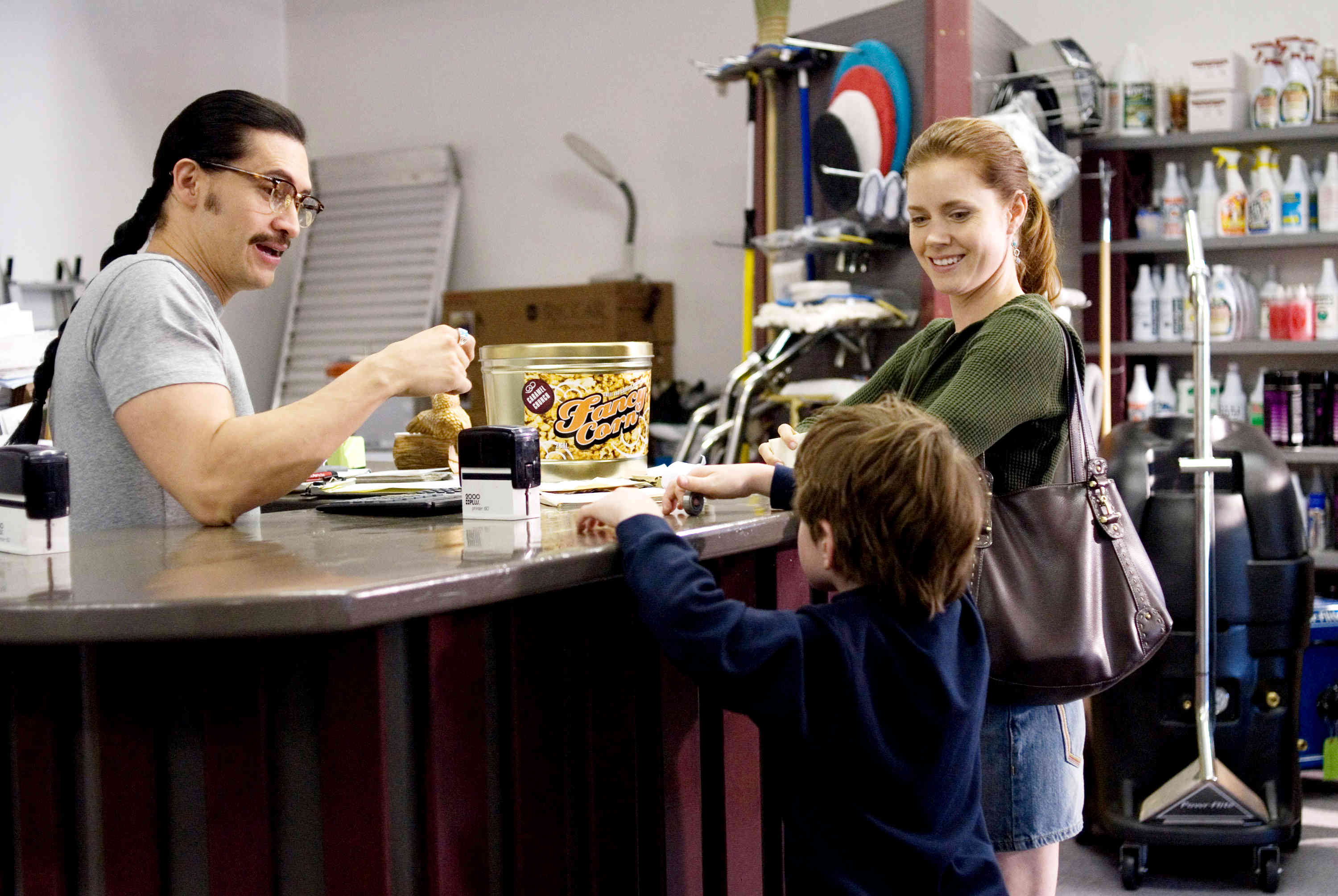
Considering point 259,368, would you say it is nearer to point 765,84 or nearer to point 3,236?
point 3,236

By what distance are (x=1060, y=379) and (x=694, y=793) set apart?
684mm

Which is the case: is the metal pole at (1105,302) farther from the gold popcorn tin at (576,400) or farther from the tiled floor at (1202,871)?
the gold popcorn tin at (576,400)

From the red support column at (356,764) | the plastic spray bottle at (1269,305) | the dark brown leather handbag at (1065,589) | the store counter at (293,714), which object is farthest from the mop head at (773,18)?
the red support column at (356,764)

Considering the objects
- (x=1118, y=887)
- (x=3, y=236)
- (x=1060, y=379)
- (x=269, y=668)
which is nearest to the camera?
(x=269, y=668)

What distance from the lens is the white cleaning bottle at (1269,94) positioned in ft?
14.5

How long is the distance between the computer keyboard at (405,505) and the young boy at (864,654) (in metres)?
0.31

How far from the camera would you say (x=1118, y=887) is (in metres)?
3.04

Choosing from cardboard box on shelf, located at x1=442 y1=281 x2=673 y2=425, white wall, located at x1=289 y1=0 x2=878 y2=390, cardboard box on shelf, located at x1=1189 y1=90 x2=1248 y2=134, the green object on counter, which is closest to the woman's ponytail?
the green object on counter

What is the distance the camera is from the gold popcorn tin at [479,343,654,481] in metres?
1.58

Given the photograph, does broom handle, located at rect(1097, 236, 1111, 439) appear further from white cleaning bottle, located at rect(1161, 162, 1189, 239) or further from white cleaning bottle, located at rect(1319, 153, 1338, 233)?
white cleaning bottle, located at rect(1319, 153, 1338, 233)

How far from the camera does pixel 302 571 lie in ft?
3.52

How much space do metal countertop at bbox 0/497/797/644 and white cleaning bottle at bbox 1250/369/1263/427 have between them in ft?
11.8

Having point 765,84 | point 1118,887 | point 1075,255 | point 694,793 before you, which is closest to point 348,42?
point 765,84

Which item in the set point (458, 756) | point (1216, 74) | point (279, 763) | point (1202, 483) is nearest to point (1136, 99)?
point (1216, 74)
